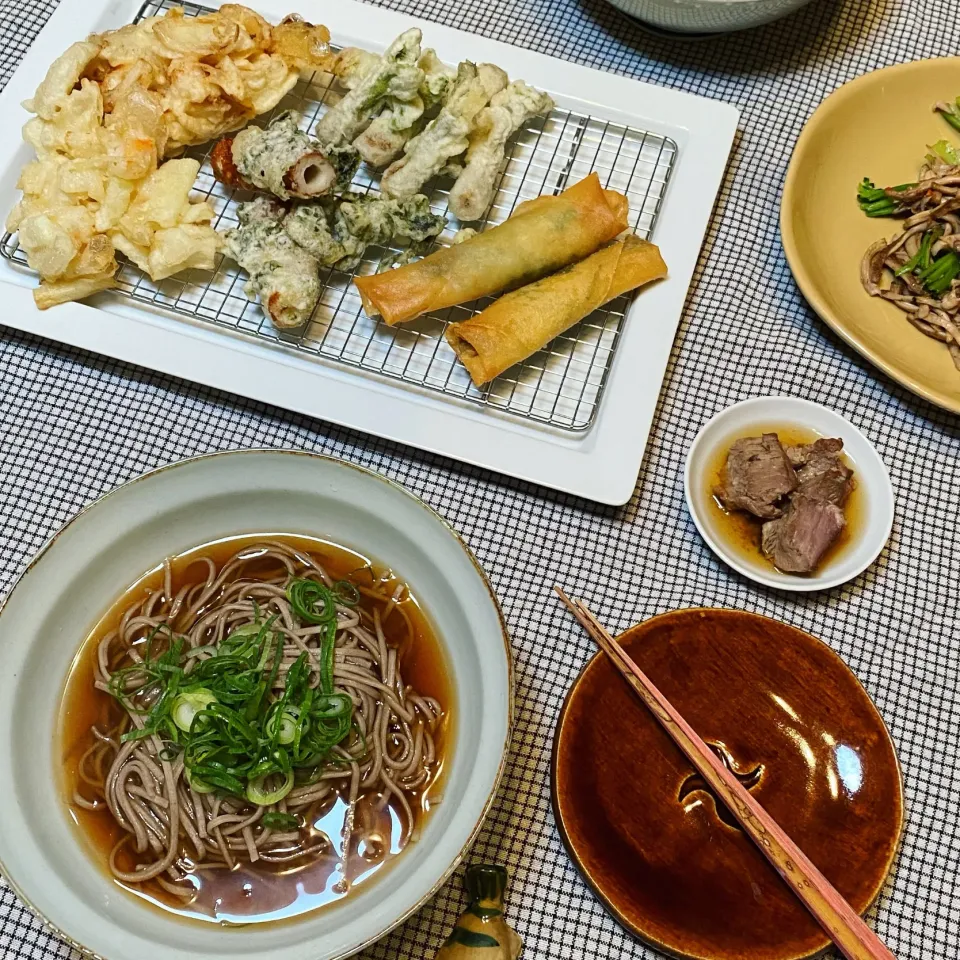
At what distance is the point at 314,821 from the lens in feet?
5.74

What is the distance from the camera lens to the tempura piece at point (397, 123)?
2.38 metres

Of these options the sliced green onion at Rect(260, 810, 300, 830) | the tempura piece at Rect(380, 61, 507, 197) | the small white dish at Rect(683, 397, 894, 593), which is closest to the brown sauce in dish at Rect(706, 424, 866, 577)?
the small white dish at Rect(683, 397, 894, 593)

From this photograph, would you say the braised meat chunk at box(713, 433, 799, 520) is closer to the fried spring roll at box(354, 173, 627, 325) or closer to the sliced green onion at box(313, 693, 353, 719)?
the fried spring roll at box(354, 173, 627, 325)

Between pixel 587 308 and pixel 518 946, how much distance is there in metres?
1.41

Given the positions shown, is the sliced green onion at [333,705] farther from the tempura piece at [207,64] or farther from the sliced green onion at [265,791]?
the tempura piece at [207,64]

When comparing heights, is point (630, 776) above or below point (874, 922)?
above

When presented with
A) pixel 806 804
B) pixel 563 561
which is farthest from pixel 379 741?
pixel 806 804

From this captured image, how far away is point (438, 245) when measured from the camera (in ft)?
7.94

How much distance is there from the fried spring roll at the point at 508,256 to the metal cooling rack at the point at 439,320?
0.10 metres

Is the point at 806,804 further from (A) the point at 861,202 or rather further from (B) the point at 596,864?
(A) the point at 861,202

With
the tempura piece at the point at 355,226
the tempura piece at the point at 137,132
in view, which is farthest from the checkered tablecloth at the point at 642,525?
the tempura piece at the point at 355,226

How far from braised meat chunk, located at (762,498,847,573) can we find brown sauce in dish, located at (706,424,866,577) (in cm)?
4

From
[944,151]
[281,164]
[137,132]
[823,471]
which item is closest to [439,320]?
[281,164]

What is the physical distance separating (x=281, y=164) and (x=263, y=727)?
1335 mm
